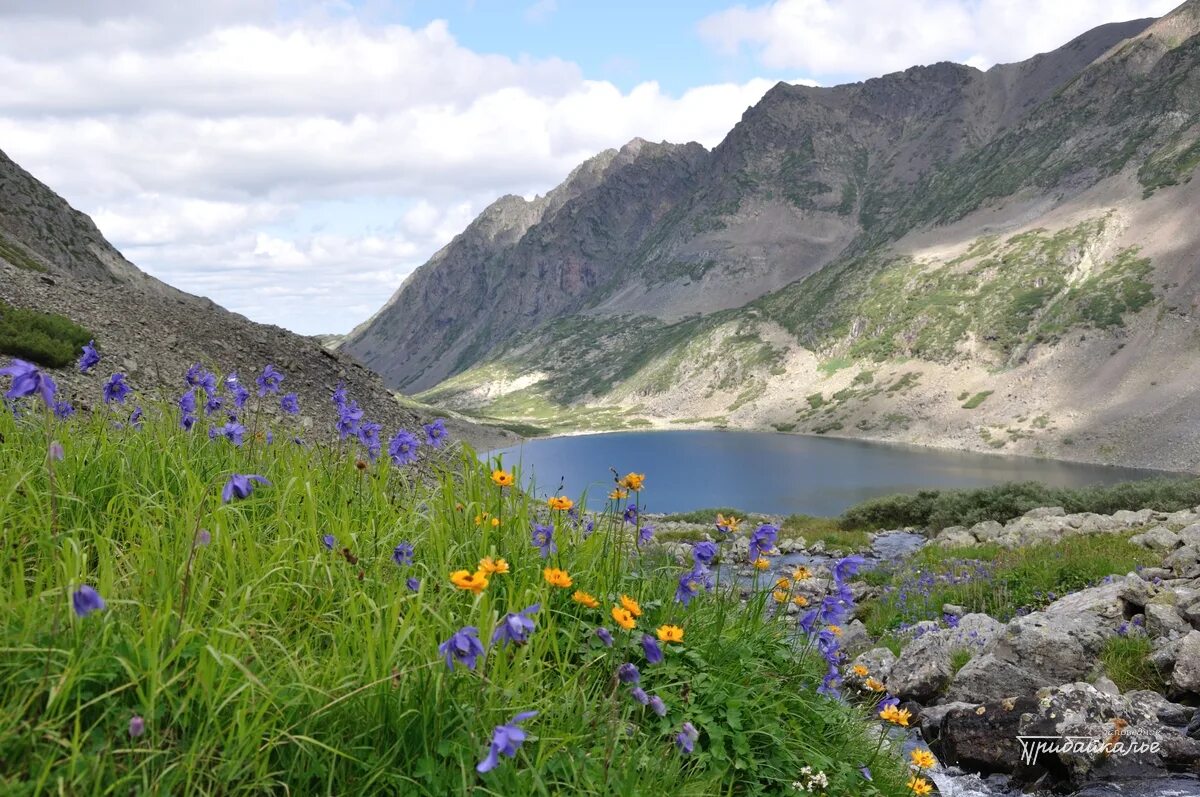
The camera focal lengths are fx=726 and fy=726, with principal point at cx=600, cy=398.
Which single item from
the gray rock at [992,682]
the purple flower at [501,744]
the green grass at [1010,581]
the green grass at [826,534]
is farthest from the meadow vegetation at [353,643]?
the green grass at [826,534]

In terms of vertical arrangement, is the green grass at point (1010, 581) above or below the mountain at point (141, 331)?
below

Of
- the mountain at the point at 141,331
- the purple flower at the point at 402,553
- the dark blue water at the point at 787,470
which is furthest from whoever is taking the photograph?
the dark blue water at the point at 787,470

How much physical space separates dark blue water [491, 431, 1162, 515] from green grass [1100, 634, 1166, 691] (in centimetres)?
4637

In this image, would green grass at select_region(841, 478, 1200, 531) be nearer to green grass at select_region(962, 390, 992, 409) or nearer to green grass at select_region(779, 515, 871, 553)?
green grass at select_region(779, 515, 871, 553)

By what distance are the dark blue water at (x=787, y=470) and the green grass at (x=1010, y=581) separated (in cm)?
3978

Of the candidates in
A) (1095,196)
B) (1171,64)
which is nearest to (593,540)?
(1095,196)

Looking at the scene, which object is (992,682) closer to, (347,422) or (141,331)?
(347,422)

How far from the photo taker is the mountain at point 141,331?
28.0 metres

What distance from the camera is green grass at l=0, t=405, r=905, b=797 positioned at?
9.50 feet

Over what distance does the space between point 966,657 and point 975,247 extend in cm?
18360

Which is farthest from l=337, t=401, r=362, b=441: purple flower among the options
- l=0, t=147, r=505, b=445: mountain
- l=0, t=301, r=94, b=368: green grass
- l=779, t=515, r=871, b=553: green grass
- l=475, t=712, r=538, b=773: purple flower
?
l=779, t=515, r=871, b=553: green grass

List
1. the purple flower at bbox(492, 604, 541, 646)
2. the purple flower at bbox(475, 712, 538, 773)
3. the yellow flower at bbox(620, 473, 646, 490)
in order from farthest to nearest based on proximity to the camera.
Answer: the yellow flower at bbox(620, 473, 646, 490)
the purple flower at bbox(492, 604, 541, 646)
the purple flower at bbox(475, 712, 538, 773)

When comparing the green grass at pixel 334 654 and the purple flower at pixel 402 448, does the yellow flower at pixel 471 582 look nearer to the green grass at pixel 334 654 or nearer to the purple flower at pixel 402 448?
the green grass at pixel 334 654

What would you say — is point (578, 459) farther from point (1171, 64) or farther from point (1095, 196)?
point (1171, 64)
